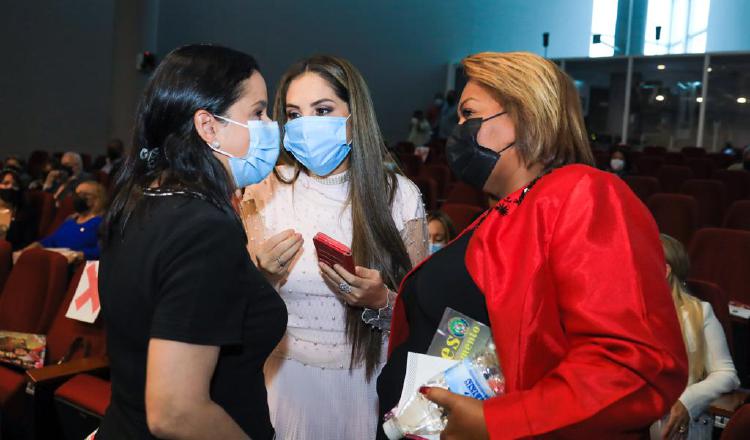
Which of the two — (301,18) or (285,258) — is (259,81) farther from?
(301,18)

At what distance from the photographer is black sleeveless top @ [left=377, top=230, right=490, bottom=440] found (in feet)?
4.08

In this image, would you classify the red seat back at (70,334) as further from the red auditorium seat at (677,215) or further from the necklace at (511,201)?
the red auditorium seat at (677,215)

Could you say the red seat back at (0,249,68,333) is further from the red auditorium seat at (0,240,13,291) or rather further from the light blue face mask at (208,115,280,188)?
the light blue face mask at (208,115,280,188)

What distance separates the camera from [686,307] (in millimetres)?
2557

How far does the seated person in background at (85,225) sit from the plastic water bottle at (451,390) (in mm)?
4292

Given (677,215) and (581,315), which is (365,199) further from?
(677,215)

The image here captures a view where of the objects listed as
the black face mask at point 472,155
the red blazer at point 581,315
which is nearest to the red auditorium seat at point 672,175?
the black face mask at point 472,155

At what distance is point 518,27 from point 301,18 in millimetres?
6499

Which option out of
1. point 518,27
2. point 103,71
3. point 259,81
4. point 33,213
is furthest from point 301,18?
point 259,81

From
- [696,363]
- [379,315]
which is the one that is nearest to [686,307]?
[696,363]

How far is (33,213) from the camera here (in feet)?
20.0

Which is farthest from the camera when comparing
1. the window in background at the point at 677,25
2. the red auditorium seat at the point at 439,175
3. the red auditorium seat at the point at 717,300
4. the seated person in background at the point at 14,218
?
the window in background at the point at 677,25

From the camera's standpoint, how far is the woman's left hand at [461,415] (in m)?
1.11

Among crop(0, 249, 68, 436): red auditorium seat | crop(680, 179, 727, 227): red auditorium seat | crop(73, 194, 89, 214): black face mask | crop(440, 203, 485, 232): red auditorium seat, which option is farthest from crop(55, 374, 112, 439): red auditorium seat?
crop(680, 179, 727, 227): red auditorium seat
